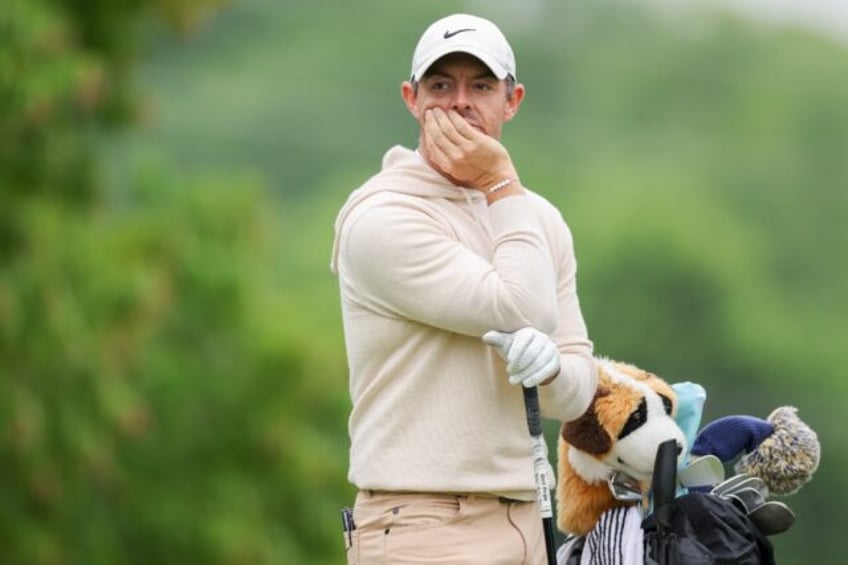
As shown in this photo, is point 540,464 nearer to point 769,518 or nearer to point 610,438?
point 610,438

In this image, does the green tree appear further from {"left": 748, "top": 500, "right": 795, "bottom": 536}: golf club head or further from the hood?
{"left": 748, "top": 500, "right": 795, "bottom": 536}: golf club head

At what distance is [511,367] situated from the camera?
4445 millimetres

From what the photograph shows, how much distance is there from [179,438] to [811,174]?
41.4 metres

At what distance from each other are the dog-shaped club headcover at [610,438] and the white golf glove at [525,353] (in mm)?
491

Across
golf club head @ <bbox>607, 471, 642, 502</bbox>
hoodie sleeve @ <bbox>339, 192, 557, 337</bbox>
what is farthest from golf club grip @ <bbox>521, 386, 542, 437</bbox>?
golf club head @ <bbox>607, 471, 642, 502</bbox>

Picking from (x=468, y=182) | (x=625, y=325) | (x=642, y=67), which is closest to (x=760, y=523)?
(x=468, y=182)

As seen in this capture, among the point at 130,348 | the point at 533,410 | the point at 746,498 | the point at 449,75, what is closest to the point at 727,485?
the point at 746,498

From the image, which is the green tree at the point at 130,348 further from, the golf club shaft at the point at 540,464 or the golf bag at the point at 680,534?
the golf club shaft at the point at 540,464

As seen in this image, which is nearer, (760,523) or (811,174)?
(760,523)

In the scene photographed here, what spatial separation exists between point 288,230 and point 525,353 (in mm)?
39613

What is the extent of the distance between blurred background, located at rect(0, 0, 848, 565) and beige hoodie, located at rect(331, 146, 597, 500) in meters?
6.33

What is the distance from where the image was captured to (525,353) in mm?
4441

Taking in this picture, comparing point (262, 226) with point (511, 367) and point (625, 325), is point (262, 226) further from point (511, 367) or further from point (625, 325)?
Result: point (625, 325)

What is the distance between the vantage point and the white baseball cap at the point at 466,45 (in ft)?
15.2
